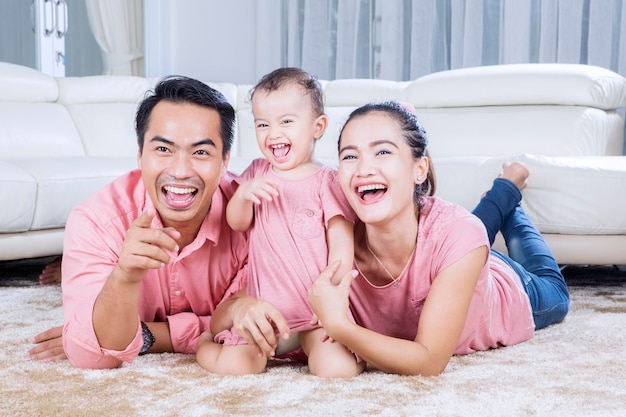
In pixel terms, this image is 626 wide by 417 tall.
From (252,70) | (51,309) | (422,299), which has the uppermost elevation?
(252,70)

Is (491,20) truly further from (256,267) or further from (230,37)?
(256,267)

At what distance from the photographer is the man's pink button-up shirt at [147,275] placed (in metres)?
1.56

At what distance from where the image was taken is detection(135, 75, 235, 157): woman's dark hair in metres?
1.70

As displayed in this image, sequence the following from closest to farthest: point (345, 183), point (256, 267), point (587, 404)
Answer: point (587, 404) → point (345, 183) → point (256, 267)

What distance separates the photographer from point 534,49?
4.09m

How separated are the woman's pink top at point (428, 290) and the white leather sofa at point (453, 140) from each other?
872 mm

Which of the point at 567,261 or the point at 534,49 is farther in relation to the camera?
the point at 534,49

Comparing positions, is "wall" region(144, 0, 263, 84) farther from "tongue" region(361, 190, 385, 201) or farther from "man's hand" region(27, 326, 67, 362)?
"tongue" region(361, 190, 385, 201)

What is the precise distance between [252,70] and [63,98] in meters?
1.75

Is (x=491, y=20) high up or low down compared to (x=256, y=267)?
up

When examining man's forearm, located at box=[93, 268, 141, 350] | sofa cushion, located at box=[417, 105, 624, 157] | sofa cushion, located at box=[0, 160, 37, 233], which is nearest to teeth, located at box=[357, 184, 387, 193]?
man's forearm, located at box=[93, 268, 141, 350]

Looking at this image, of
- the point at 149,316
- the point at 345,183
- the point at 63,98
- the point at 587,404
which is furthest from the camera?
the point at 63,98

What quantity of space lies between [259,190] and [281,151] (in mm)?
159

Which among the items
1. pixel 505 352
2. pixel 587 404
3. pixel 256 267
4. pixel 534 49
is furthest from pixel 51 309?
pixel 534 49
